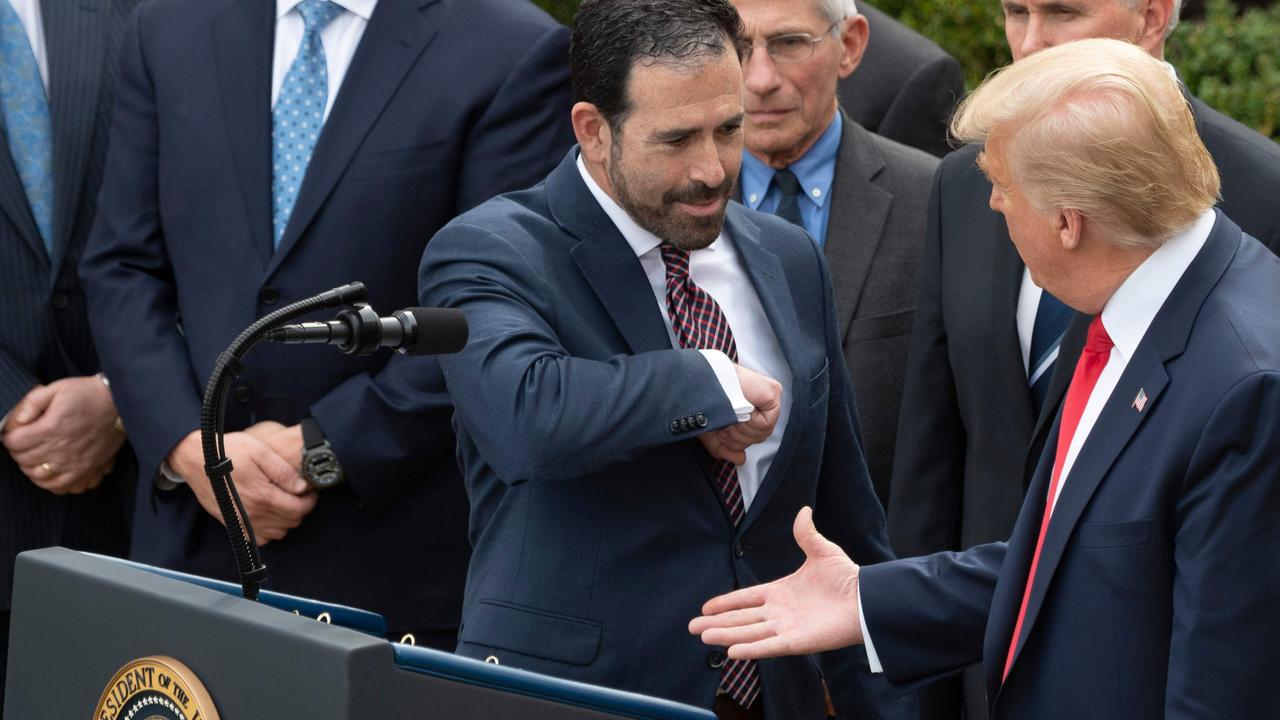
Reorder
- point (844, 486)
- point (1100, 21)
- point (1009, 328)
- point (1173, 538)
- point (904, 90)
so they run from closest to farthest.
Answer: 1. point (1173, 538)
2. point (844, 486)
3. point (1009, 328)
4. point (1100, 21)
5. point (904, 90)

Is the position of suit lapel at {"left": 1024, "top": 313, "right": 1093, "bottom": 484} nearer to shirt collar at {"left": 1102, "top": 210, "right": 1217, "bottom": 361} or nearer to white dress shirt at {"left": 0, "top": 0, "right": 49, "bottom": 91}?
shirt collar at {"left": 1102, "top": 210, "right": 1217, "bottom": 361}

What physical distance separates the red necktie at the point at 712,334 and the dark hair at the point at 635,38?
0.96 feet

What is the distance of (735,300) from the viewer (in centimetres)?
320

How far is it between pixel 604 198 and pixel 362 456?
41.1 inches

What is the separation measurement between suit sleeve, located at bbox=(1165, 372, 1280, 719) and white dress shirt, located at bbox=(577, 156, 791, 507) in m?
0.93

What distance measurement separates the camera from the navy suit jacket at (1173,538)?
2.27 m

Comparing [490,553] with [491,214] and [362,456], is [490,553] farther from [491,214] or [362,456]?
[362,456]

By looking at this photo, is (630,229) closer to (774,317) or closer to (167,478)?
(774,317)

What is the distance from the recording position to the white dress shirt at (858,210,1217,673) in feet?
8.11

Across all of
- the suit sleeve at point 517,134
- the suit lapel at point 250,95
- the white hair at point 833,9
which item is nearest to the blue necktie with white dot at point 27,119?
the suit lapel at point 250,95

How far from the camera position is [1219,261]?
2453 mm

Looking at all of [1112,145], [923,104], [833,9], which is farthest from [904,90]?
[1112,145]

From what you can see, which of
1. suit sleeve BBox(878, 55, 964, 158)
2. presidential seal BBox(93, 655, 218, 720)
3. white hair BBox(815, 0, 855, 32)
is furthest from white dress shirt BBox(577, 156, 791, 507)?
suit sleeve BBox(878, 55, 964, 158)

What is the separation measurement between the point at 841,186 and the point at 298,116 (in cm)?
143
